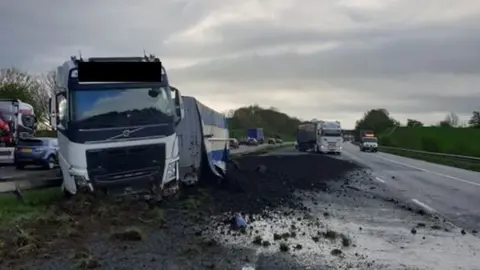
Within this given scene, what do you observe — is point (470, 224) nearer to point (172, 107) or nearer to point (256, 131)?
point (172, 107)

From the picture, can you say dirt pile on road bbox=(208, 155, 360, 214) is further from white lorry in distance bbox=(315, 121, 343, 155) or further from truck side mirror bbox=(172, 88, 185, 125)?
white lorry in distance bbox=(315, 121, 343, 155)

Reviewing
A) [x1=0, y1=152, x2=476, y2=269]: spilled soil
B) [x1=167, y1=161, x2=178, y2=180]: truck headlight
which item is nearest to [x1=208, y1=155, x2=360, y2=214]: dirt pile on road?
[x1=0, y1=152, x2=476, y2=269]: spilled soil

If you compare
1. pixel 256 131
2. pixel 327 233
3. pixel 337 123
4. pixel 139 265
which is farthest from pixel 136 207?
pixel 256 131

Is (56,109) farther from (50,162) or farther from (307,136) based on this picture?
(307,136)

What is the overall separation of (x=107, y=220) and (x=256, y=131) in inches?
4406

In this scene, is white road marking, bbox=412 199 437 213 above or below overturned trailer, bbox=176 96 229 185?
below

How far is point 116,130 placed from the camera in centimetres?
1603

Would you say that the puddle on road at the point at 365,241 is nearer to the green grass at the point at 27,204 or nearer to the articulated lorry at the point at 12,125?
the green grass at the point at 27,204

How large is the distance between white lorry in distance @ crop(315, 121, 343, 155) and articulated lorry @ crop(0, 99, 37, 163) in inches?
1335

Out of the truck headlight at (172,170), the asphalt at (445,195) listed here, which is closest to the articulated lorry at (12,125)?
the asphalt at (445,195)

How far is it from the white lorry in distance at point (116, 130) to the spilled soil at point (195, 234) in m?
0.55

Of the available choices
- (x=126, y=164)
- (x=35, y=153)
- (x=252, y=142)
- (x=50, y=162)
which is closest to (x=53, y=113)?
(x=126, y=164)

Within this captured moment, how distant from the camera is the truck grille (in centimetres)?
1603

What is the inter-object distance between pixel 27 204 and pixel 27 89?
5688 cm
